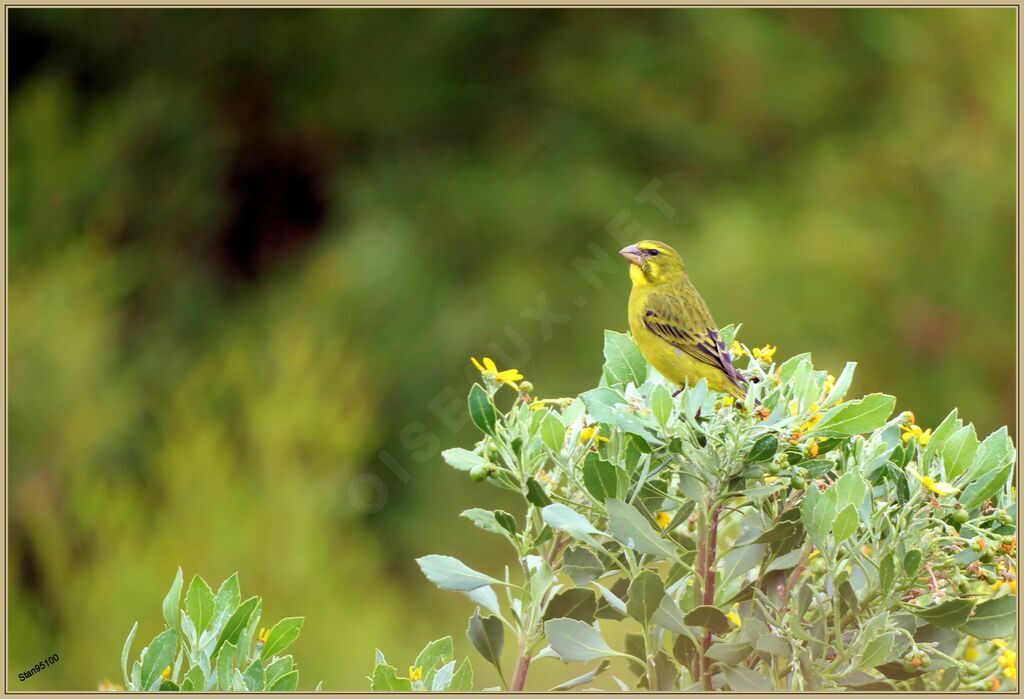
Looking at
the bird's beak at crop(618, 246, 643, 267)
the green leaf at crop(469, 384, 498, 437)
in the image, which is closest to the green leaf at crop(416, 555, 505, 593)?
the green leaf at crop(469, 384, 498, 437)

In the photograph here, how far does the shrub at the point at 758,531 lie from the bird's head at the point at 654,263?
619 mm

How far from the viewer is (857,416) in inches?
30.5

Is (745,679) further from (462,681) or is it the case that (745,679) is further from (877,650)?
(462,681)

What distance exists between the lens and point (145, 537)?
11.0 ft

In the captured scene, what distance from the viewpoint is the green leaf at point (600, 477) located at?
2.57ft

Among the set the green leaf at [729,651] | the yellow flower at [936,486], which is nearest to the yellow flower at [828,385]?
the yellow flower at [936,486]

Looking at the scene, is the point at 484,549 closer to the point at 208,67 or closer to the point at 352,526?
the point at 352,526

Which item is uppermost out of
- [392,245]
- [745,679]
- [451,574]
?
[392,245]

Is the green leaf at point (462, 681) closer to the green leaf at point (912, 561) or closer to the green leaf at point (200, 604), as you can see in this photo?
the green leaf at point (200, 604)

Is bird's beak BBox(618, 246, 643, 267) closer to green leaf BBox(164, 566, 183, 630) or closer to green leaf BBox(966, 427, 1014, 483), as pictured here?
green leaf BBox(966, 427, 1014, 483)

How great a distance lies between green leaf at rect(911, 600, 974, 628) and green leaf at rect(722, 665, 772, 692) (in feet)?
0.39

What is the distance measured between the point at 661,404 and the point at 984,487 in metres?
0.25

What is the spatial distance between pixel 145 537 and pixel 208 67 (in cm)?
258

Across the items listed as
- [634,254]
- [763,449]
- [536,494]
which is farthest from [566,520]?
[634,254]
